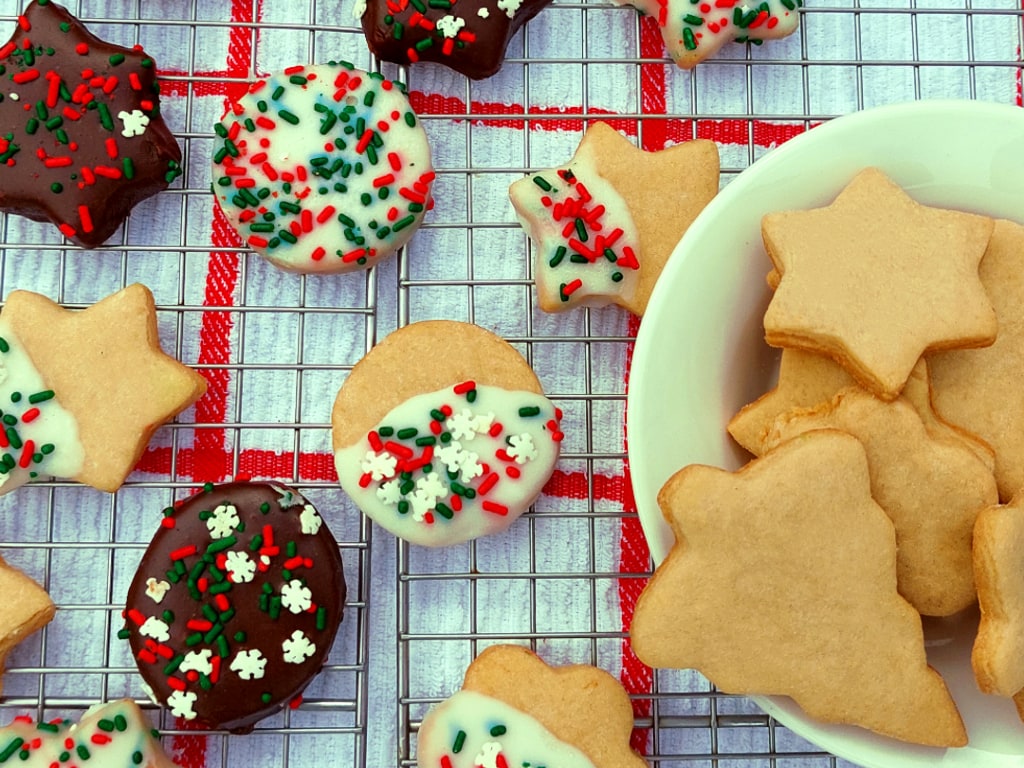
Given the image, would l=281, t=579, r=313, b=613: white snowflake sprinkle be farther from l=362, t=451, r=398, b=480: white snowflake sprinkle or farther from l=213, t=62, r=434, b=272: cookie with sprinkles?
l=213, t=62, r=434, b=272: cookie with sprinkles

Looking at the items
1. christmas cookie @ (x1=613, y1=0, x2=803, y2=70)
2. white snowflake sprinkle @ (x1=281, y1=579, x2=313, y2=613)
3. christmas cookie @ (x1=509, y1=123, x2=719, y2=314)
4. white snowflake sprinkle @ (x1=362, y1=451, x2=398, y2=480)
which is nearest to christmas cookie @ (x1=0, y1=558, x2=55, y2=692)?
white snowflake sprinkle @ (x1=281, y1=579, x2=313, y2=613)

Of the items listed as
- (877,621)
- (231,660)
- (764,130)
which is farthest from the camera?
(764,130)

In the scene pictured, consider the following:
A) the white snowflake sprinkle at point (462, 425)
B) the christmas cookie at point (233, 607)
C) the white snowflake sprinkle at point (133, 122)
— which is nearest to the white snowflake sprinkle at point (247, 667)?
the christmas cookie at point (233, 607)

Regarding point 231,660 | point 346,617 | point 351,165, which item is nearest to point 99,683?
point 231,660

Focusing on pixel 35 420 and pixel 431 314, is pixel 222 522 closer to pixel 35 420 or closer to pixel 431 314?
pixel 35 420

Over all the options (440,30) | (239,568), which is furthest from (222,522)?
(440,30)

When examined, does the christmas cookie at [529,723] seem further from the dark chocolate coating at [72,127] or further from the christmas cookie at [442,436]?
the dark chocolate coating at [72,127]

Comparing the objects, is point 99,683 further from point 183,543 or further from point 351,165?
point 351,165
